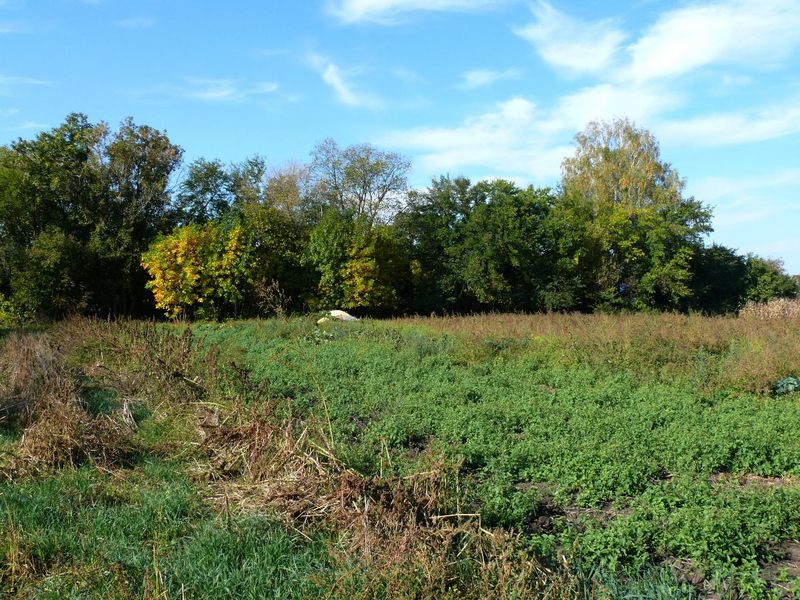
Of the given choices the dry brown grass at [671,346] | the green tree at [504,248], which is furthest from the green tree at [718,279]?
the dry brown grass at [671,346]

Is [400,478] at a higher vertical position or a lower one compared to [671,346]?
lower

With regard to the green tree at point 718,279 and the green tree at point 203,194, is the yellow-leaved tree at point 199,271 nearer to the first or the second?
the green tree at point 203,194

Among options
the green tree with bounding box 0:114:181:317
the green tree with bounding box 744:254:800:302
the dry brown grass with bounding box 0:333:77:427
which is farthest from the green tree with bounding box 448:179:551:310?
the dry brown grass with bounding box 0:333:77:427

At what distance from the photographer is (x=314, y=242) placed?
29078 mm

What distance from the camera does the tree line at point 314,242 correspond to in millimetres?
25859

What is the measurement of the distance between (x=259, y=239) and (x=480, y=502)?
23.6 m

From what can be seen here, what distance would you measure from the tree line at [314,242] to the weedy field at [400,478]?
34.2 feet

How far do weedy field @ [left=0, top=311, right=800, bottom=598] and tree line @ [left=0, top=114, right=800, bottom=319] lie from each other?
10.4 meters

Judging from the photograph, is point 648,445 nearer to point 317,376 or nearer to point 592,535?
point 592,535

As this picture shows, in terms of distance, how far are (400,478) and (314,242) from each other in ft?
81.7

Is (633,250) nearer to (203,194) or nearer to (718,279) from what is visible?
(718,279)

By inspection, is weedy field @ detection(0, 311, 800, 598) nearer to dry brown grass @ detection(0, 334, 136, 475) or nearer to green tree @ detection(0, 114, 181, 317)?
dry brown grass @ detection(0, 334, 136, 475)

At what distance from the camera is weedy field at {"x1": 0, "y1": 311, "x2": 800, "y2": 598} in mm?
3996

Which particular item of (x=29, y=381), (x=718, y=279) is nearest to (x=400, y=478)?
(x=29, y=381)
